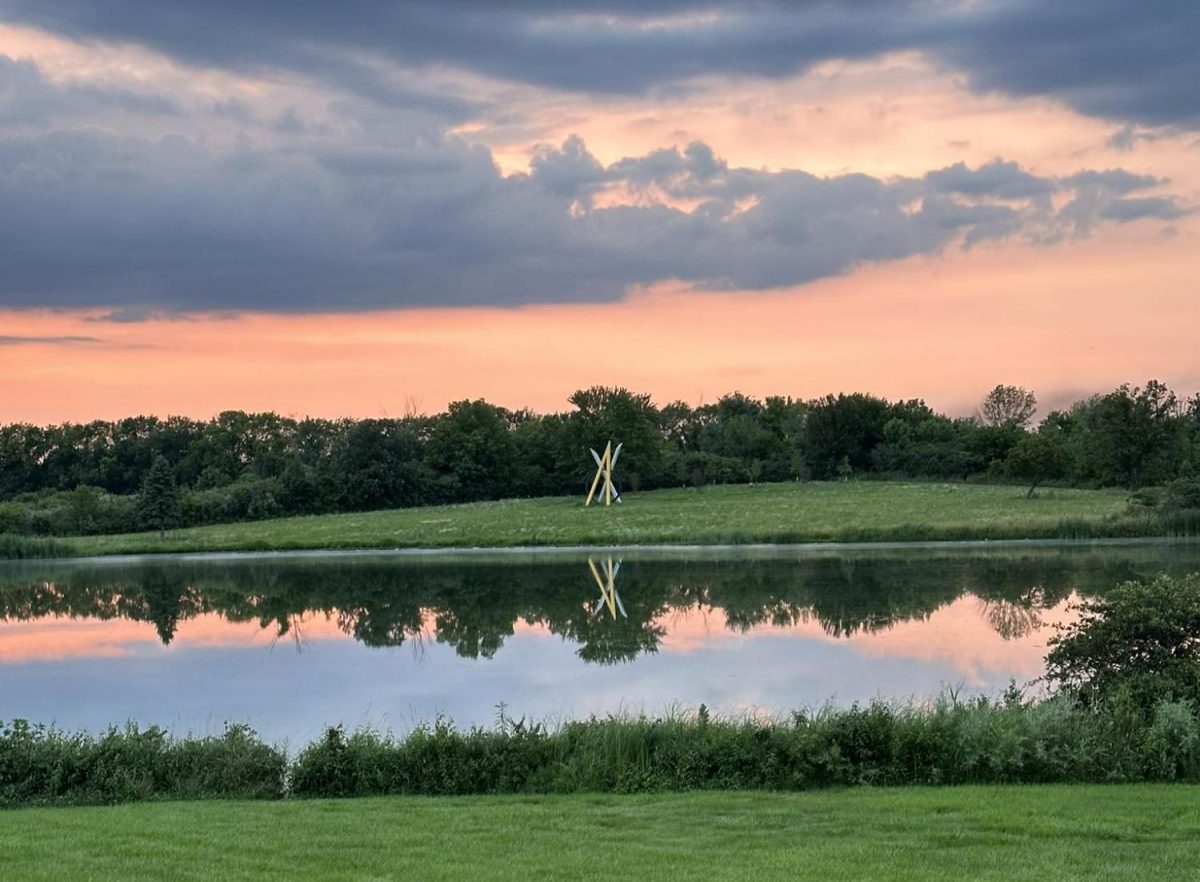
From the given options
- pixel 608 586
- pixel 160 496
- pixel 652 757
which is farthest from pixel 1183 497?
pixel 160 496

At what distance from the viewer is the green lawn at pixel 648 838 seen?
808 centimetres

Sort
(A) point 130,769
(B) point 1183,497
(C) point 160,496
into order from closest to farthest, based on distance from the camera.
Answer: (A) point 130,769 < (B) point 1183,497 < (C) point 160,496

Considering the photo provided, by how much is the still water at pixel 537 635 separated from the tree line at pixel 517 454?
25633 millimetres

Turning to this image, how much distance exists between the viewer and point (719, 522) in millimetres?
56281

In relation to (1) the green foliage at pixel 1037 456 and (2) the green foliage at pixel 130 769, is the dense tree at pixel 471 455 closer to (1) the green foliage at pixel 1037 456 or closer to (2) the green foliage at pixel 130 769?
(1) the green foliage at pixel 1037 456

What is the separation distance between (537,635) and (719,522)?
3086 centimetres

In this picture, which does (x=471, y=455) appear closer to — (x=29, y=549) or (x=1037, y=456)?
(x=29, y=549)

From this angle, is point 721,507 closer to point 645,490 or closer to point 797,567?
point 645,490

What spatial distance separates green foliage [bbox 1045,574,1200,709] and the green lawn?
7.33 feet

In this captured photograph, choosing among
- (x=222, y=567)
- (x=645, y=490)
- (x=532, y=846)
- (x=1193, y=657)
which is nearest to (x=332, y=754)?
(x=532, y=846)

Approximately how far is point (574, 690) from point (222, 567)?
31.6m

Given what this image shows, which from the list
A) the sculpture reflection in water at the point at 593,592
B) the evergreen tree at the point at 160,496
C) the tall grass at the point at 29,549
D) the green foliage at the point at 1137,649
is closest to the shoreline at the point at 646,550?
the tall grass at the point at 29,549

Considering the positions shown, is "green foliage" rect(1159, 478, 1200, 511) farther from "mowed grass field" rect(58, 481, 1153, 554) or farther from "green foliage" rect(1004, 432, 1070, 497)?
"green foliage" rect(1004, 432, 1070, 497)

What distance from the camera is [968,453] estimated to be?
82.9 m
